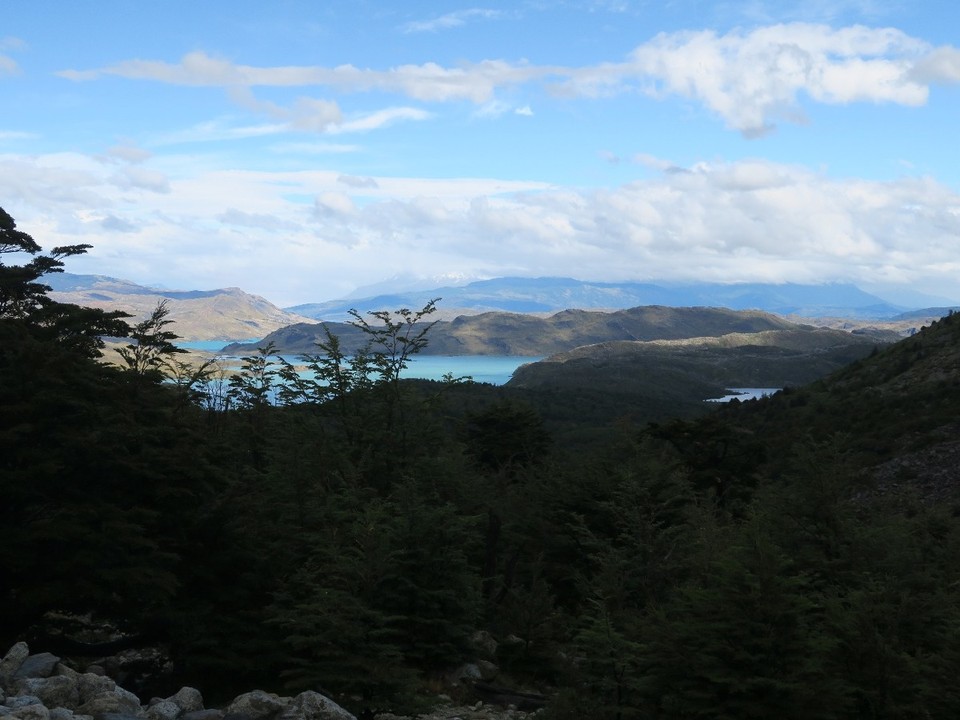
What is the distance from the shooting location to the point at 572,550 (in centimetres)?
2353

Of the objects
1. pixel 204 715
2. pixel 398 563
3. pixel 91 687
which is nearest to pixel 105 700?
pixel 91 687

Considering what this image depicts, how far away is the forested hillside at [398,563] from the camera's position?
11.2m

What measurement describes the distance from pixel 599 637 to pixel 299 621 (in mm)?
4504

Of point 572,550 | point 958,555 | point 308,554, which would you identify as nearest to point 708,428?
point 572,550

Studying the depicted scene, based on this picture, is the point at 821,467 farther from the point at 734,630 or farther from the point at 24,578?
the point at 24,578

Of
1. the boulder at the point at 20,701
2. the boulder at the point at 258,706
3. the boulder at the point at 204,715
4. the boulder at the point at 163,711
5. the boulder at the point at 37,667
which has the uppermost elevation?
the boulder at the point at 20,701

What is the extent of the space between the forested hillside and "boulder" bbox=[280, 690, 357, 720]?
1192mm

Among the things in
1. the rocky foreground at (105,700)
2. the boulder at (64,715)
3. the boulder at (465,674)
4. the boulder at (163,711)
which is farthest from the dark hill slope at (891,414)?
the boulder at (64,715)

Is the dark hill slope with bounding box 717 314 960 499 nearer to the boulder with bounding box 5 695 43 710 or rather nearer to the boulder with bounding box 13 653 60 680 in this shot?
the boulder with bounding box 13 653 60 680

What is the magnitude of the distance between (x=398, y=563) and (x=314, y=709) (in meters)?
4.55

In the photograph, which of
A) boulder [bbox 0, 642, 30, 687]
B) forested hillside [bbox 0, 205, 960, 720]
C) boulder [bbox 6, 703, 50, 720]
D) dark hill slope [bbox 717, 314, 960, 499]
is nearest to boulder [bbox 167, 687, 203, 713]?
forested hillside [bbox 0, 205, 960, 720]

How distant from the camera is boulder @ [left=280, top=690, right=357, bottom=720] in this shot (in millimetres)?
10641

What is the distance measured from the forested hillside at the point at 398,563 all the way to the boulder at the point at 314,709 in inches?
46.9

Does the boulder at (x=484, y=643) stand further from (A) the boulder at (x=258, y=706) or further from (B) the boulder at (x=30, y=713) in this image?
(B) the boulder at (x=30, y=713)
